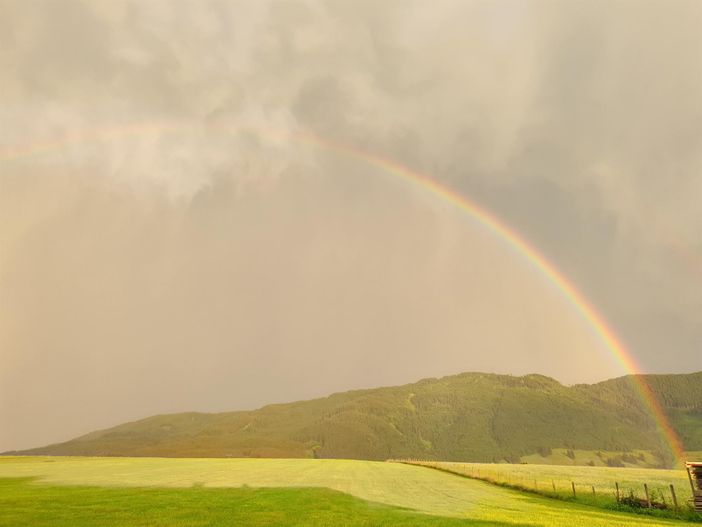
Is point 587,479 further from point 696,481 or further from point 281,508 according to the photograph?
point 281,508

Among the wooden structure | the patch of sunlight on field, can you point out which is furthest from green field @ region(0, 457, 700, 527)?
the patch of sunlight on field

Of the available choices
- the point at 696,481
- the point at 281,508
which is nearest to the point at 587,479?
the point at 696,481

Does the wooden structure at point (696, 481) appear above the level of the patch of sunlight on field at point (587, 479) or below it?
above

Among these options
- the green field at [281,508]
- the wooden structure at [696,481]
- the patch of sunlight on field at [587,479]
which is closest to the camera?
the green field at [281,508]

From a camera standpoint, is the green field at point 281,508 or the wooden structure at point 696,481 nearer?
the green field at point 281,508

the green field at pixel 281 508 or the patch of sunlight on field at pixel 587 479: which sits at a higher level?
the green field at pixel 281 508

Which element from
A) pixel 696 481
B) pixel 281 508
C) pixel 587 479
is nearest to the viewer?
pixel 281 508

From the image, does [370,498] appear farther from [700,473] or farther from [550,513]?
[700,473]

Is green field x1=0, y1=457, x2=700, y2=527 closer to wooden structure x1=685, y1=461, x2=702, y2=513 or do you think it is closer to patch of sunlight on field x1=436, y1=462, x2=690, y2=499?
wooden structure x1=685, y1=461, x2=702, y2=513

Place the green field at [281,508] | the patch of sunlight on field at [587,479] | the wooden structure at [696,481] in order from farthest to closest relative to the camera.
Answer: the patch of sunlight on field at [587,479] → the wooden structure at [696,481] → the green field at [281,508]

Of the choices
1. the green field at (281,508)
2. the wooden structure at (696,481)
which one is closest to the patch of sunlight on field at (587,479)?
the wooden structure at (696,481)

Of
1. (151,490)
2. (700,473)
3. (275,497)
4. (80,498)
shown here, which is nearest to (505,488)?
(700,473)

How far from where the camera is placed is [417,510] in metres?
38.1

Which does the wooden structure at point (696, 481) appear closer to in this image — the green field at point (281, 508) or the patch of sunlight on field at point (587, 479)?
the green field at point (281, 508)
